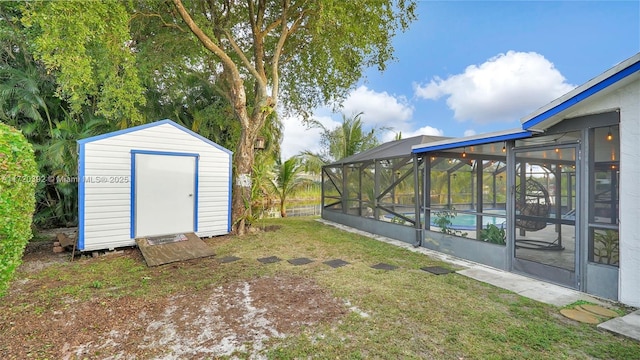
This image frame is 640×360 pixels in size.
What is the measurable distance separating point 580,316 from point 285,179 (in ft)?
30.1

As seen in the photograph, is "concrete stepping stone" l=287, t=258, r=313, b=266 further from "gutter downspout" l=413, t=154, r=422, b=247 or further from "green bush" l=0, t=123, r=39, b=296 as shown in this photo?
"green bush" l=0, t=123, r=39, b=296

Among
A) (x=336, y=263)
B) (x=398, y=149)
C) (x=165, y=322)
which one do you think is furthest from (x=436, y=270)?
(x=165, y=322)

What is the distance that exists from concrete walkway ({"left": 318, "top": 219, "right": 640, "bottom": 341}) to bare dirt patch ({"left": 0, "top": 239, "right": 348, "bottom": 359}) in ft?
8.00

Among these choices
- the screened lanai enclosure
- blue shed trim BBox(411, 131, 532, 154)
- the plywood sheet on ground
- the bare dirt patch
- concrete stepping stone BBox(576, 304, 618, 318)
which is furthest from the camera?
the plywood sheet on ground

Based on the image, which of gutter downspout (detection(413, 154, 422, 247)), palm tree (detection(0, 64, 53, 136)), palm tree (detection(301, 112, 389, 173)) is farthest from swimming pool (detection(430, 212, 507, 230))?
palm tree (detection(0, 64, 53, 136))

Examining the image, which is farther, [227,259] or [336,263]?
[227,259]

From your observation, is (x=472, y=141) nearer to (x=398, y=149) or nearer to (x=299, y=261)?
(x=398, y=149)

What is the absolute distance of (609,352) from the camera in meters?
2.44

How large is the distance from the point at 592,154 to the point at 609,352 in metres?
2.39

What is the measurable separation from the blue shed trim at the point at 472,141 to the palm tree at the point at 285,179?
5.63 meters

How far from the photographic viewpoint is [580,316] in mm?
3092

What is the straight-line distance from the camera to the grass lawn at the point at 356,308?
2.45 m

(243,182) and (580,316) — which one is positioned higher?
(243,182)

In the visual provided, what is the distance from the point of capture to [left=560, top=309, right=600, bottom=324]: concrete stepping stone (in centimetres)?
300
